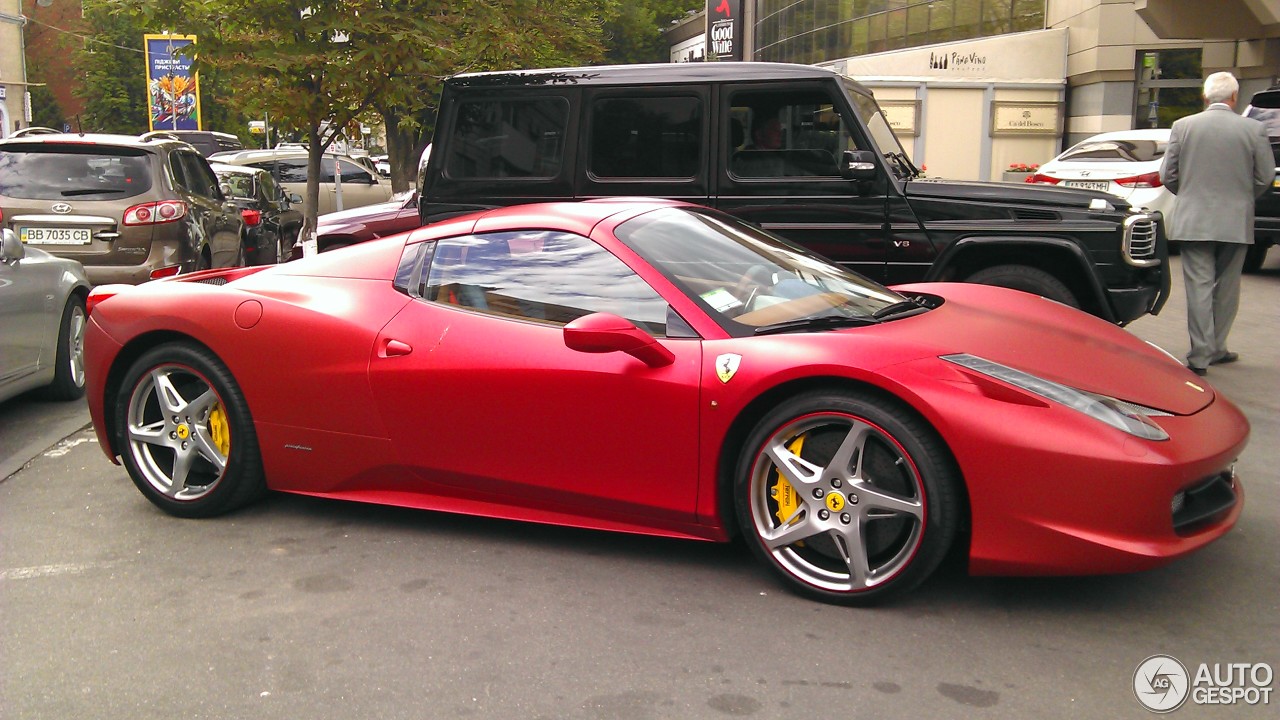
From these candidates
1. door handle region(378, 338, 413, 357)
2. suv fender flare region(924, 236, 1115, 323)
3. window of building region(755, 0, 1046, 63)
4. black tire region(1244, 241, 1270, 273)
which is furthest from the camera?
window of building region(755, 0, 1046, 63)

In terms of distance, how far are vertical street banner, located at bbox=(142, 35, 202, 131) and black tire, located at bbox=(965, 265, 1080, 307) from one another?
139 ft

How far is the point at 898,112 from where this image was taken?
24000mm

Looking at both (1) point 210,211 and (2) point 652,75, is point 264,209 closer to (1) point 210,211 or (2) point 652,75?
(1) point 210,211

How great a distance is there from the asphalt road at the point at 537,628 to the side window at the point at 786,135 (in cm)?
322

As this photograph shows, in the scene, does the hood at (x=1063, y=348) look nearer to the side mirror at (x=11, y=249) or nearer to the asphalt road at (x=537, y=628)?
the asphalt road at (x=537, y=628)

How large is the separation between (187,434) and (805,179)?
393 centimetres

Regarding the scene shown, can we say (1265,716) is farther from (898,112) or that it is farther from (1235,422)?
(898,112)

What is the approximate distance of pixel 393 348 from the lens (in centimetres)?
473

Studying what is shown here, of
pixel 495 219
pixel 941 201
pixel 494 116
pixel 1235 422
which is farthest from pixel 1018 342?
pixel 494 116

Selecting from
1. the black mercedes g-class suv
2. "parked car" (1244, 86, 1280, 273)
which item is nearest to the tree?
"parked car" (1244, 86, 1280, 273)

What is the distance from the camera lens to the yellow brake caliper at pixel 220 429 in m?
5.11

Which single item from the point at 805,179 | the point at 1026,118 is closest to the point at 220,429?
the point at 805,179

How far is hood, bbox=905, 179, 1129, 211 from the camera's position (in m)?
7.20

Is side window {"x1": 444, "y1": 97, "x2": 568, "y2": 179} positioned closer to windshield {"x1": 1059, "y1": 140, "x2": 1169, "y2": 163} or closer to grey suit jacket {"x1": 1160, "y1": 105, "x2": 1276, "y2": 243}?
grey suit jacket {"x1": 1160, "y1": 105, "x2": 1276, "y2": 243}
